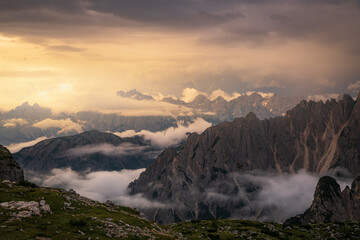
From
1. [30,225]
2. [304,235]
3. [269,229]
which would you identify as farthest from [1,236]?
[304,235]

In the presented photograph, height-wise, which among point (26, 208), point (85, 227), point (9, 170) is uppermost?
point (26, 208)

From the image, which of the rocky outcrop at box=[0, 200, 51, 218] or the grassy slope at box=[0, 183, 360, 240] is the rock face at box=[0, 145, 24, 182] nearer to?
the grassy slope at box=[0, 183, 360, 240]

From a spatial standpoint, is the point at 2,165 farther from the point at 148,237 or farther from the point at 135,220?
the point at 148,237

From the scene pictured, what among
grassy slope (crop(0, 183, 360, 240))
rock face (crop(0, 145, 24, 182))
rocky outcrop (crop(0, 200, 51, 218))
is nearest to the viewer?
grassy slope (crop(0, 183, 360, 240))

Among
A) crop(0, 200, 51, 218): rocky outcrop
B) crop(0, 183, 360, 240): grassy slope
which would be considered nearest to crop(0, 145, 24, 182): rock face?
crop(0, 183, 360, 240): grassy slope

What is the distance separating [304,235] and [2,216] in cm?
6486

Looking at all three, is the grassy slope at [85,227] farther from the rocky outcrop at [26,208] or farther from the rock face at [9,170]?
the rock face at [9,170]

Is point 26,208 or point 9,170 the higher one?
point 26,208

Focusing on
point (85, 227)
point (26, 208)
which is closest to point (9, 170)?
point (26, 208)

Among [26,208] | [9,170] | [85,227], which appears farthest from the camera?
[9,170]

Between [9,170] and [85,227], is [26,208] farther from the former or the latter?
[9,170]

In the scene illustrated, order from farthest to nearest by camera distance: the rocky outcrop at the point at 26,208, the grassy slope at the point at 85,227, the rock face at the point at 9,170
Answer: the rock face at the point at 9,170 → the rocky outcrop at the point at 26,208 → the grassy slope at the point at 85,227

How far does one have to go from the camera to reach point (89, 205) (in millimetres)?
64312

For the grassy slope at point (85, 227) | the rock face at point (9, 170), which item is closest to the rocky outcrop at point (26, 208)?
the grassy slope at point (85, 227)
